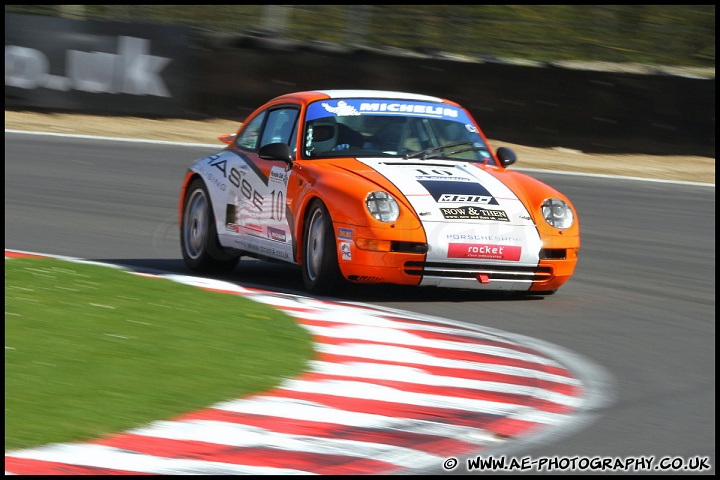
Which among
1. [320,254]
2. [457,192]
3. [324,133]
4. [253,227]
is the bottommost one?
[253,227]

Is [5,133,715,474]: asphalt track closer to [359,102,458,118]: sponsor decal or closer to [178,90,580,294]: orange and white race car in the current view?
[178,90,580,294]: orange and white race car

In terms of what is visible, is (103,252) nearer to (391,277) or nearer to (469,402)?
(391,277)

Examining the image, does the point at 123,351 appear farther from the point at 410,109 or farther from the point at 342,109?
the point at 410,109

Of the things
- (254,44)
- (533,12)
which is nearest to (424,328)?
(254,44)

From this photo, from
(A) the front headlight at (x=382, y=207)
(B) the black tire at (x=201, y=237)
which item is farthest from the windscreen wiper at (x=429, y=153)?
(B) the black tire at (x=201, y=237)

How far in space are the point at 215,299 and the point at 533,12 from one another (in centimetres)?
1749

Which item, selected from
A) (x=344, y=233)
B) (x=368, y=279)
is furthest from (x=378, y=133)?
(x=368, y=279)

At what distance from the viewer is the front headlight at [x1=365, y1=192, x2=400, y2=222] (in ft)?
27.4

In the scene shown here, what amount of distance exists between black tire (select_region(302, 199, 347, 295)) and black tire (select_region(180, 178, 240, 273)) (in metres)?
1.15

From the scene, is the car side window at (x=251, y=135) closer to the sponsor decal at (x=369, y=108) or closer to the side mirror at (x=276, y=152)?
the sponsor decal at (x=369, y=108)

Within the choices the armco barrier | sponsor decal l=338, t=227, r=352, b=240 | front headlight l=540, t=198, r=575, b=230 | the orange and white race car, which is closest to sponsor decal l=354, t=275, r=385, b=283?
the orange and white race car

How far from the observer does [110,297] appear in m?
7.97

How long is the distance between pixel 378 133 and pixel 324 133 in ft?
1.25

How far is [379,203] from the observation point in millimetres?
8398
